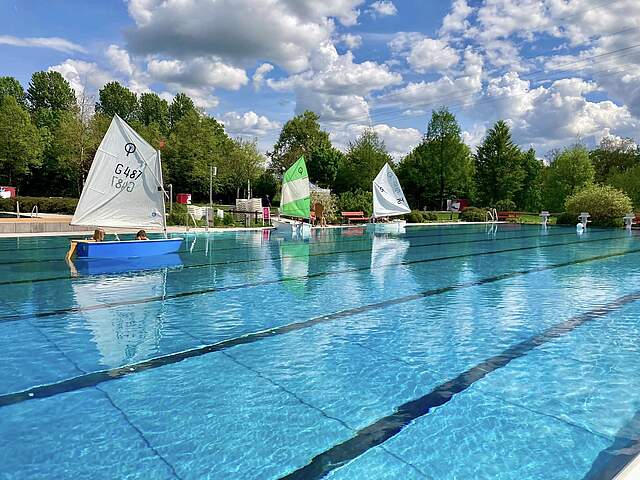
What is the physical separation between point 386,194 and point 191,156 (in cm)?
2710

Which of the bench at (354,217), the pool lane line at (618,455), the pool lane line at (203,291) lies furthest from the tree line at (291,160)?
the pool lane line at (618,455)

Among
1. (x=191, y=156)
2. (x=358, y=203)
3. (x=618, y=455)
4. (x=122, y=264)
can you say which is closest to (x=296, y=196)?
(x=358, y=203)

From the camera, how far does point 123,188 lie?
16.6 metres

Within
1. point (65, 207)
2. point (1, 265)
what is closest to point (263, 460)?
point (1, 265)

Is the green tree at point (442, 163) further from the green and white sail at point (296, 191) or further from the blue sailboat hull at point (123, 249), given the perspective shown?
the blue sailboat hull at point (123, 249)

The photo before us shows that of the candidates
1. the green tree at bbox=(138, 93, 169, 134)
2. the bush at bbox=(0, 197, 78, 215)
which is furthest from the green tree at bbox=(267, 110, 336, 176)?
the bush at bbox=(0, 197, 78, 215)

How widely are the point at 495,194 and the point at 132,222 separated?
4645cm

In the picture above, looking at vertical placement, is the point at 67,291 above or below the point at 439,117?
below

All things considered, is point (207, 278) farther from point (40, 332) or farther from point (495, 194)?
point (495, 194)

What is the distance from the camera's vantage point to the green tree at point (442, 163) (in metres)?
55.6

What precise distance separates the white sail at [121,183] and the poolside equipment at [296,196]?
11.3 m

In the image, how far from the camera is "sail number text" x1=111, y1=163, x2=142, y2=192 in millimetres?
16438

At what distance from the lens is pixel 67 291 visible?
37.8 ft

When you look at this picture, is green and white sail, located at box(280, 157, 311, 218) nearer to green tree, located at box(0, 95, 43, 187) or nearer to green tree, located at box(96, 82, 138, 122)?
green tree, located at box(0, 95, 43, 187)
